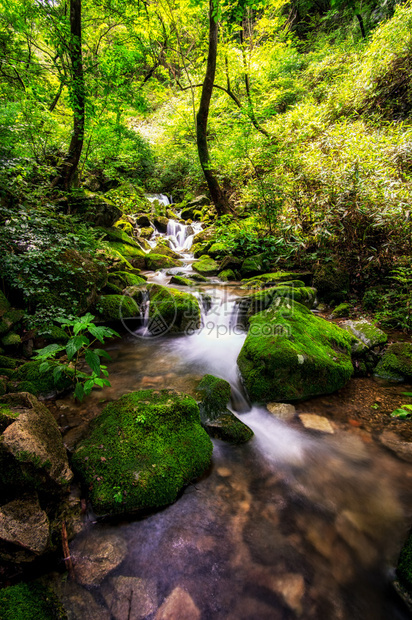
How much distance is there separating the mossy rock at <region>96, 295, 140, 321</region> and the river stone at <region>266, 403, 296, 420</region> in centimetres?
364

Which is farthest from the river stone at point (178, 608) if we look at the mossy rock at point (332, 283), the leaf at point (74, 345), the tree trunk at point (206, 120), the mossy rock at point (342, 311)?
the tree trunk at point (206, 120)

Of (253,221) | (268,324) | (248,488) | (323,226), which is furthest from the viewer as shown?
(253,221)

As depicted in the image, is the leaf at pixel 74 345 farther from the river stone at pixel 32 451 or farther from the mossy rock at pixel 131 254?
the mossy rock at pixel 131 254

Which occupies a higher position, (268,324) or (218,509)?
(268,324)

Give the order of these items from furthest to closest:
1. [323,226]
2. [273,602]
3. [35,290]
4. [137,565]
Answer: [323,226] → [35,290] → [137,565] → [273,602]

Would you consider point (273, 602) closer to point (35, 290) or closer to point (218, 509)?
point (218, 509)

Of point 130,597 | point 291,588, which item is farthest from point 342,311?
point 130,597

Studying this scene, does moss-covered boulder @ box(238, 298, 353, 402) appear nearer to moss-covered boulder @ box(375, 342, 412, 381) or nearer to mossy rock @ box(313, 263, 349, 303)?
moss-covered boulder @ box(375, 342, 412, 381)

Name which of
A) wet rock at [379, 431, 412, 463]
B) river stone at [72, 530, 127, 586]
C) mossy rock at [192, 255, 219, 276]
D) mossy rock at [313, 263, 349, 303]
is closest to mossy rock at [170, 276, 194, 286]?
mossy rock at [192, 255, 219, 276]

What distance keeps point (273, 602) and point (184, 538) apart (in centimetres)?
72

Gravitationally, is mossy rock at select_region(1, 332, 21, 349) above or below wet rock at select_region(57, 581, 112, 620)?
above

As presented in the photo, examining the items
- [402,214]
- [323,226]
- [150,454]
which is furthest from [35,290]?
[402,214]

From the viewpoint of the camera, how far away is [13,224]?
4203 millimetres

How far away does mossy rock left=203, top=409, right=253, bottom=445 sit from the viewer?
295 cm
